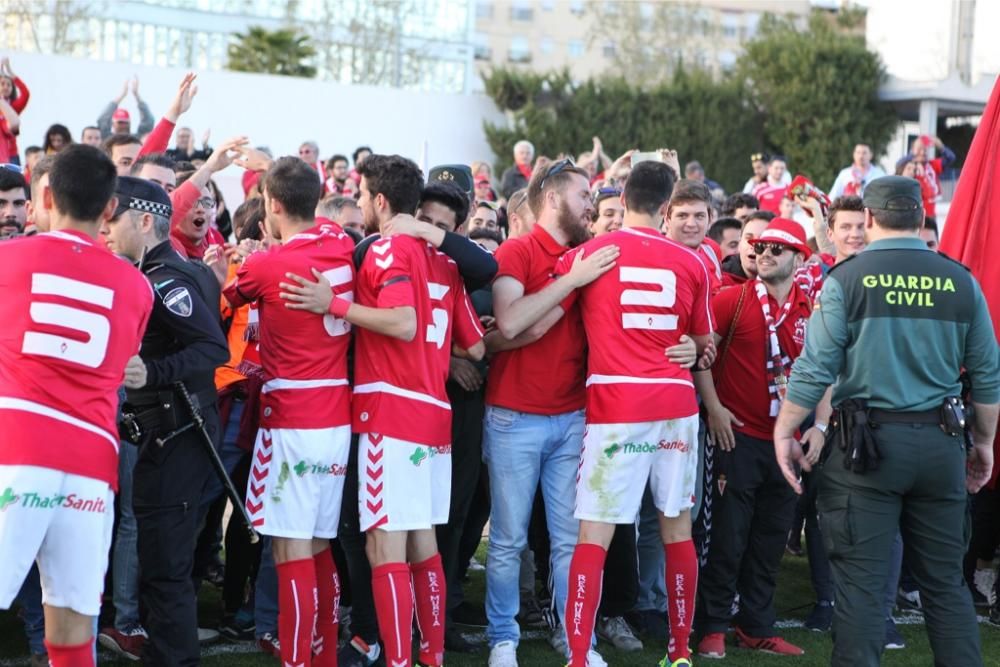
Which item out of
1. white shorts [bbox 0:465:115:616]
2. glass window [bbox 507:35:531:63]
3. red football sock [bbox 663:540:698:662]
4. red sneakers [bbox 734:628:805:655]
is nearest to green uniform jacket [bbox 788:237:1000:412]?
red football sock [bbox 663:540:698:662]

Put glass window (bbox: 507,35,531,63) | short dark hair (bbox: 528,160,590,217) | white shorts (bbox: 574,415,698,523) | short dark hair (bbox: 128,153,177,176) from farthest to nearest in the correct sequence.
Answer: glass window (bbox: 507,35,531,63), short dark hair (bbox: 128,153,177,176), short dark hair (bbox: 528,160,590,217), white shorts (bbox: 574,415,698,523)

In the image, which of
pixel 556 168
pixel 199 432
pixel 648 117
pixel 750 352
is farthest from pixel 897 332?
pixel 648 117

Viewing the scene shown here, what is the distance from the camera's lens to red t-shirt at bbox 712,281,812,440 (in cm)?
617

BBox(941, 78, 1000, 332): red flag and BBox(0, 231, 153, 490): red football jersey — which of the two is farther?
BBox(941, 78, 1000, 332): red flag

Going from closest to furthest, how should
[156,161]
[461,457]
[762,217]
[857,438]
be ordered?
[857,438] → [461,457] → [156,161] → [762,217]

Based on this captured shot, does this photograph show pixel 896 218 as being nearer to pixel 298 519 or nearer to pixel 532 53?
pixel 298 519

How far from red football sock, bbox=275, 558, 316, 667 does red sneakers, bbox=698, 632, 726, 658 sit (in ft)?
7.10

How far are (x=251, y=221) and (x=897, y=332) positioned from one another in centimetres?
362

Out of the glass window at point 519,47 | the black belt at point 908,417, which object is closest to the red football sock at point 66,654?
the black belt at point 908,417

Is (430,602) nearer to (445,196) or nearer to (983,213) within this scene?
(445,196)

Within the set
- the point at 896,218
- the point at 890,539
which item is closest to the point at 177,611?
the point at 890,539

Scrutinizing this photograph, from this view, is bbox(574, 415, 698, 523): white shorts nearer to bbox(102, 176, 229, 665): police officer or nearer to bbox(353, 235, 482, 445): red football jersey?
bbox(353, 235, 482, 445): red football jersey

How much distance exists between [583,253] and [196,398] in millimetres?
1872

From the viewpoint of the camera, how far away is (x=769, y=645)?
6.16m
